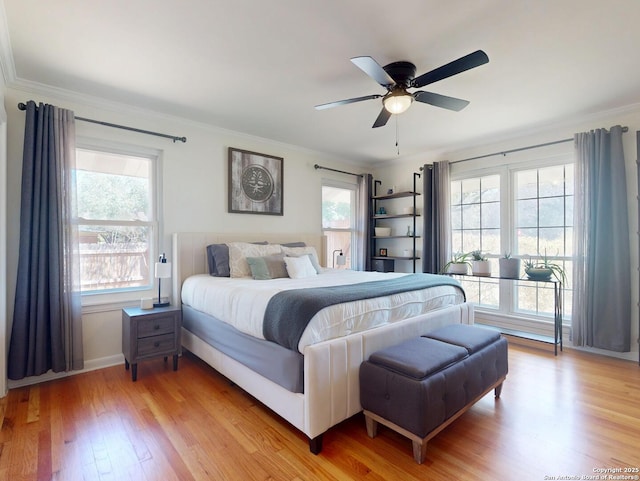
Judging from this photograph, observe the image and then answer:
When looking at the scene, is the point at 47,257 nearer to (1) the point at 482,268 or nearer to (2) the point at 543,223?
(1) the point at 482,268

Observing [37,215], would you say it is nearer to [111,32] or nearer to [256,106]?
[111,32]

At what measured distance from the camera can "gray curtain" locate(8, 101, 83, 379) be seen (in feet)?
8.45

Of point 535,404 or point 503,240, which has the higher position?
point 503,240

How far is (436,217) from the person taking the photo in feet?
15.2

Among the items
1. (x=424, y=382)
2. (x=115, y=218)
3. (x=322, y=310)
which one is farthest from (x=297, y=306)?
(x=115, y=218)

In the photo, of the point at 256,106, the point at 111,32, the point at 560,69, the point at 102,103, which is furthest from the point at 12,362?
the point at 560,69

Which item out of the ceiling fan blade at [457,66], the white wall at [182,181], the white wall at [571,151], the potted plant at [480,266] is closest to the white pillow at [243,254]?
the white wall at [182,181]

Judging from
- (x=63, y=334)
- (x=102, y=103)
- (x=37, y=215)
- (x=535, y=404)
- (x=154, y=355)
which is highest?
(x=102, y=103)

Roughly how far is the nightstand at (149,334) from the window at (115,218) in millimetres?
440

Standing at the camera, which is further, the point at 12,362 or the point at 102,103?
the point at 102,103

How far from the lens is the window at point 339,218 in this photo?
201 inches

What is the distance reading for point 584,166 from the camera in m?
3.44

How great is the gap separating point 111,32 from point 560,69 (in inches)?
125

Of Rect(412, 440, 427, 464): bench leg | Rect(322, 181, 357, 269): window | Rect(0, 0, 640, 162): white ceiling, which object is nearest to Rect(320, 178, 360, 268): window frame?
Rect(322, 181, 357, 269): window
